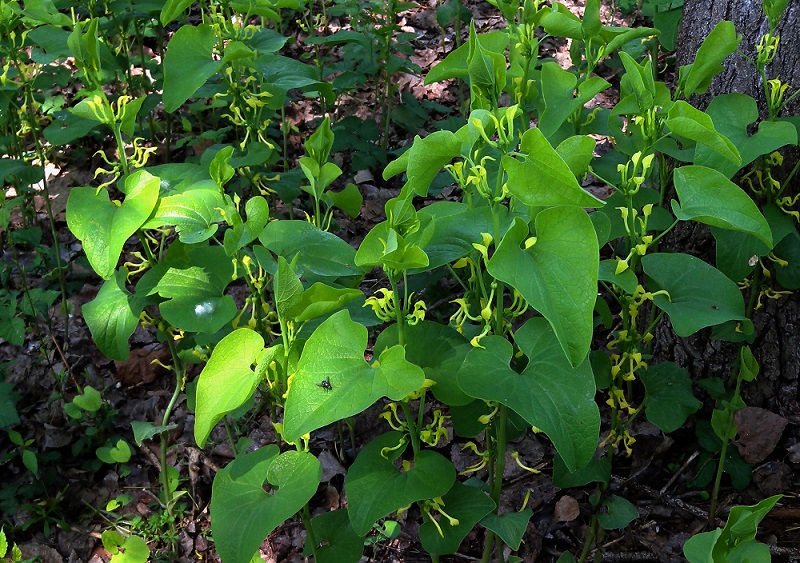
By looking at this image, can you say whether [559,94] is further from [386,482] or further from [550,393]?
[386,482]

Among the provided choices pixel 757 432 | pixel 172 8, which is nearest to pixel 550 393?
pixel 757 432

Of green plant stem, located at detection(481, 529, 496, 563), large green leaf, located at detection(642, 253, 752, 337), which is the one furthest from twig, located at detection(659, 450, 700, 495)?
large green leaf, located at detection(642, 253, 752, 337)

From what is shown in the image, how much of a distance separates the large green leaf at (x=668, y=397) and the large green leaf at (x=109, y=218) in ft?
4.25

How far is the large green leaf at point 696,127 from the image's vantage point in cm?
137

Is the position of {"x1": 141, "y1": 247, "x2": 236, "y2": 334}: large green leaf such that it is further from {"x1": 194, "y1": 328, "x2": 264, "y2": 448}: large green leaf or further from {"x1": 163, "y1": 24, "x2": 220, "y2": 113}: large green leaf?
{"x1": 163, "y1": 24, "x2": 220, "y2": 113}: large green leaf

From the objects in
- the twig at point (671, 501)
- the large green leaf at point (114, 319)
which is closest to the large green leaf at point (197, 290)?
the large green leaf at point (114, 319)

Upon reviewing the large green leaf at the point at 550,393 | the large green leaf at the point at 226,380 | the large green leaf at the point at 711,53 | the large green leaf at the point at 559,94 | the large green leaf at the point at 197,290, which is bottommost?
the large green leaf at the point at 197,290

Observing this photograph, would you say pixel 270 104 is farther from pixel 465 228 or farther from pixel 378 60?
pixel 378 60

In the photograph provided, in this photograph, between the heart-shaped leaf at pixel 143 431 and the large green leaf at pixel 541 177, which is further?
the heart-shaped leaf at pixel 143 431

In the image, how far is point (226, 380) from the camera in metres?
1.44

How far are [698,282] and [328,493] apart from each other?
1.38 metres

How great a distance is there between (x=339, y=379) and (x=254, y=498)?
0.39 meters

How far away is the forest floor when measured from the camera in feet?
6.90

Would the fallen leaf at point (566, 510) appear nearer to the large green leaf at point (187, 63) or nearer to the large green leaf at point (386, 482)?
the large green leaf at point (386, 482)
